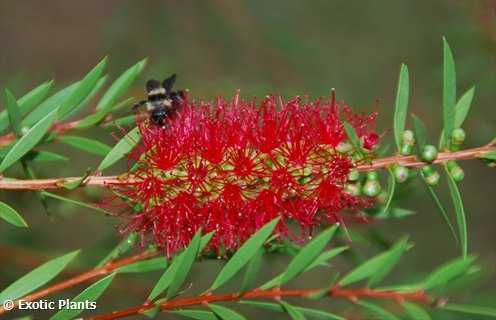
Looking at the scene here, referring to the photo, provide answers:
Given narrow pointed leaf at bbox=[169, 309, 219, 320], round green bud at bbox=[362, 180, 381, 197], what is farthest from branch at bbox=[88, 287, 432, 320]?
round green bud at bbox=[362, 180, 381, 197]

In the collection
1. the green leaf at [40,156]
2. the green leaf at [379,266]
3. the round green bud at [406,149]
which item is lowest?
the green leaf at [379,266]

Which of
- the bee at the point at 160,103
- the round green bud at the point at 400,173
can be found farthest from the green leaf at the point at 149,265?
the round green bud at the point at 400,173

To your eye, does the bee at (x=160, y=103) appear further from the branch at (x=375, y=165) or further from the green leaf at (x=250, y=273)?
the green leaf at (x=250, y=273)

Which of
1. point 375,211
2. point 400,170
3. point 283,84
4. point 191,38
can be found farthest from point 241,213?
point 191,38

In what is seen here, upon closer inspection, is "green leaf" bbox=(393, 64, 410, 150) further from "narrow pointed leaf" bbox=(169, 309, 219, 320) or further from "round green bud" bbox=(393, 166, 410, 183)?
"narrow pointed leaf" bbox=(169, 309, 219, 320)

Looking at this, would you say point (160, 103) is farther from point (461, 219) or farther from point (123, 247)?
point (461, 219)
